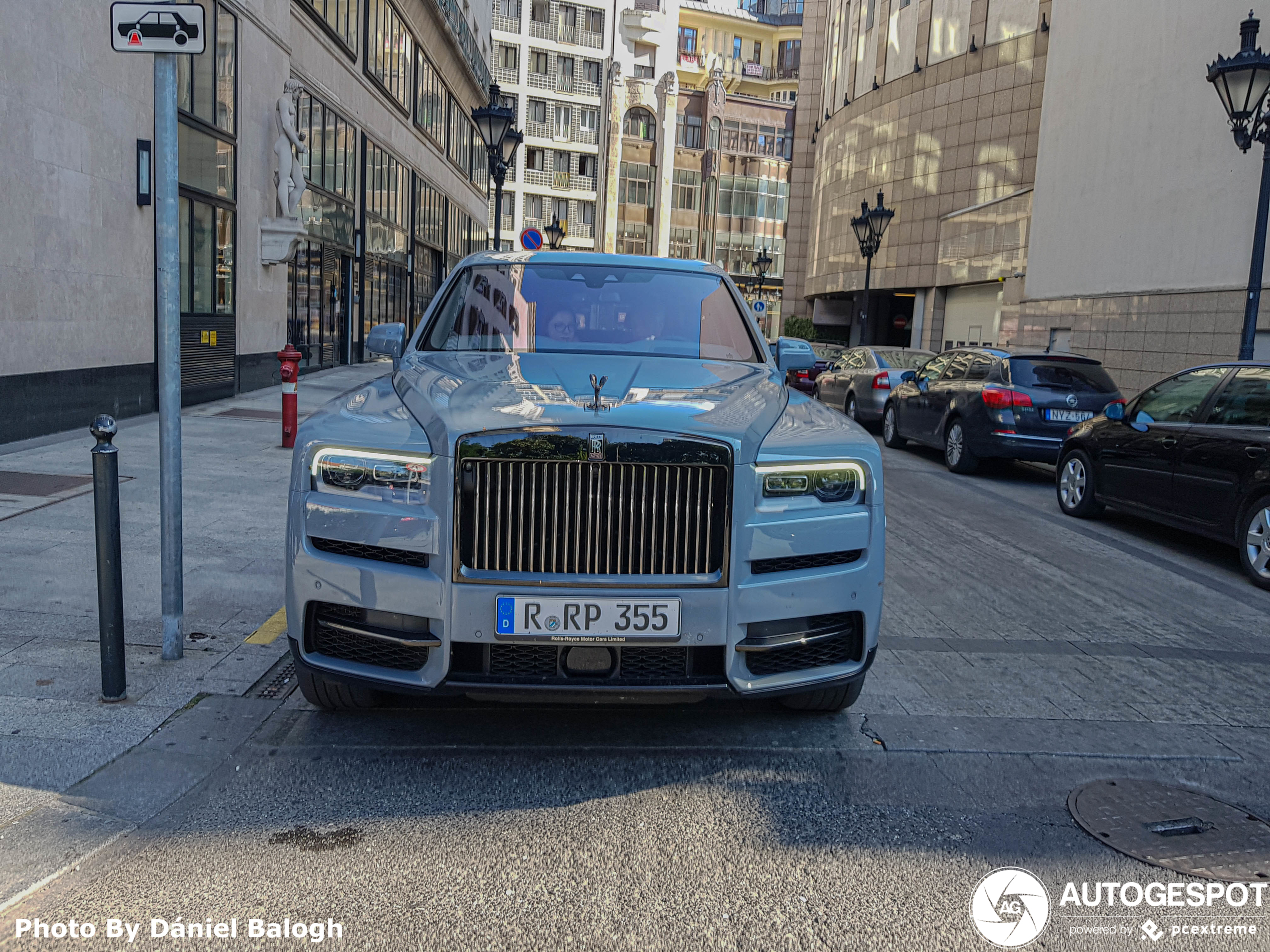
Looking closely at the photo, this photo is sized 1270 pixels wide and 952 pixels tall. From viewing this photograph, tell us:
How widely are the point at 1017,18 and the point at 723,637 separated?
34.6m

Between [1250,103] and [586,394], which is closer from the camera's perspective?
[586,394]

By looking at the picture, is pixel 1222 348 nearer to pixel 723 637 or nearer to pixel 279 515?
pixel 279 515

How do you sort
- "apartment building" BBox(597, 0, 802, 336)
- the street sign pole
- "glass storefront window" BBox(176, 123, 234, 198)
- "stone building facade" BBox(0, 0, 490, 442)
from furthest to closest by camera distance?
"apartment building" BBox(597, 0, 802, 336) < "glass storefront window" BBox(176, 123, 234, 198) < "stone building facade" BBox(0, 0, 490, 442) < the street sign pole

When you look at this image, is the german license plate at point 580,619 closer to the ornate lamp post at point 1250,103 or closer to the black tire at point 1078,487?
the black tire at point 1078,487

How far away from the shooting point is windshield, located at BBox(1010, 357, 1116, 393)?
1266cm

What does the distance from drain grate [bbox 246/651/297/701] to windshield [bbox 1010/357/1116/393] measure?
10172 millimetres

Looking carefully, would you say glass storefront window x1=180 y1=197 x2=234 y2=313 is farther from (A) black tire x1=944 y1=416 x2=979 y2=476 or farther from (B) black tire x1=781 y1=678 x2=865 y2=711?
(B) black tire x1=781 y1=678 x2=865 y2=711

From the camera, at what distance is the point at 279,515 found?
26.1 feet

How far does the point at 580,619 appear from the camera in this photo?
3488 mm

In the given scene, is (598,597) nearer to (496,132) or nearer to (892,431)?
(892,431)

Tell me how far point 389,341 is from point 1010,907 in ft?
12.7

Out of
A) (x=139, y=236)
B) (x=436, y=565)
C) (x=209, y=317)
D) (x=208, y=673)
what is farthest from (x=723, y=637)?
(x=209, y=317)

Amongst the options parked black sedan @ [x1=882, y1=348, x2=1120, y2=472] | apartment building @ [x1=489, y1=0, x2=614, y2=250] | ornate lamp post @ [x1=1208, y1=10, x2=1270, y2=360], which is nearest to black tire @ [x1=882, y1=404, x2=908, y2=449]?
parked black sedan @ [x1=882, y1=348, x2=1120, y2=472]

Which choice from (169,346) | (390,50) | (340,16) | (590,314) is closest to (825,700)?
(590,314)
